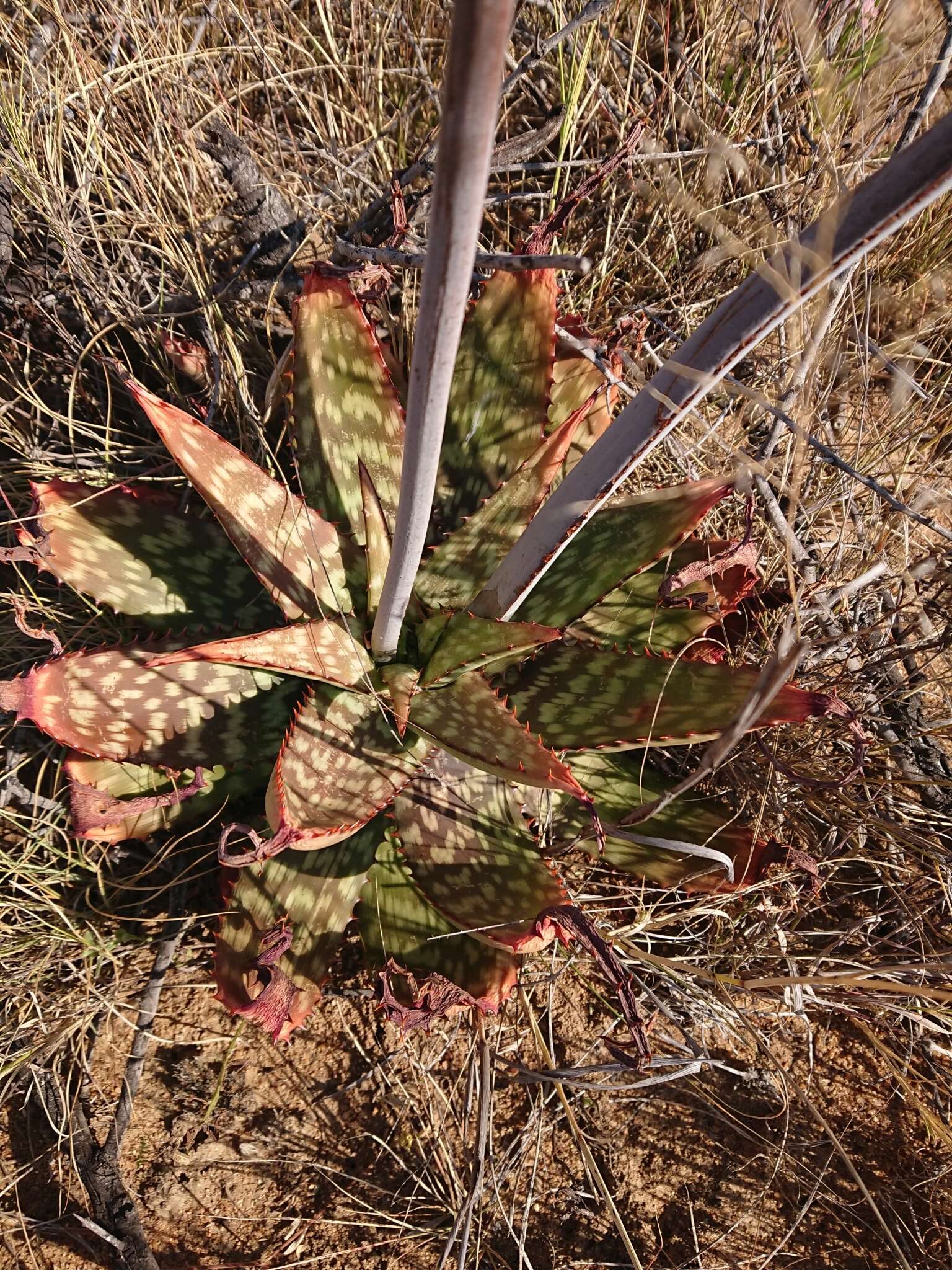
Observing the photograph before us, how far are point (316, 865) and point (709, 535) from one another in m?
1.04

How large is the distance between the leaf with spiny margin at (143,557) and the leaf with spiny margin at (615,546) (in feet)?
1.84

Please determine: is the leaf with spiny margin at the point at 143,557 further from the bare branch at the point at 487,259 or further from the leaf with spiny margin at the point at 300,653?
the bare branch at the point at 487,259

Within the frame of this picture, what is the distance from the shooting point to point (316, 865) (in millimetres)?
1399

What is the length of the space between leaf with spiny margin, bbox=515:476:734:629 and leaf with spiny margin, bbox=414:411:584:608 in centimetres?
11

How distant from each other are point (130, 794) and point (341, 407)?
814 millimetres

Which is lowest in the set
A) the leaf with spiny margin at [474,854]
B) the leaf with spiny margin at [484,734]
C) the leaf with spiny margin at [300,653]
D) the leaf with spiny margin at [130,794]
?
the leaf with spiny margin at [130,794]

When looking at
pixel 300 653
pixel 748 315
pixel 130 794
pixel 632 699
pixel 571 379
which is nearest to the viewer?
pixel 748 315

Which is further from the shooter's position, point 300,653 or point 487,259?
point 487,259

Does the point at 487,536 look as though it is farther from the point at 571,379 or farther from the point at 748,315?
the point at 748,315

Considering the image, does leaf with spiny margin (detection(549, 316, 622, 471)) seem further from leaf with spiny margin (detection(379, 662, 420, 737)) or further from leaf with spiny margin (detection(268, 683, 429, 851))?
leaf with spiny margin (detection(268, 683, 429, 851))

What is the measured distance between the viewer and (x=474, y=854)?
1381 millimetres

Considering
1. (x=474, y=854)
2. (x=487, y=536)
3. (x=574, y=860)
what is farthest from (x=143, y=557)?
(x=574, y=860)

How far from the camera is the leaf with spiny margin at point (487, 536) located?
1347mm

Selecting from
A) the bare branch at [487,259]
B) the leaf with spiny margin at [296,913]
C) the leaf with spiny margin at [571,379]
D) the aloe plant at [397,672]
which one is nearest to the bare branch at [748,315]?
the aloe plant at [397,672]
